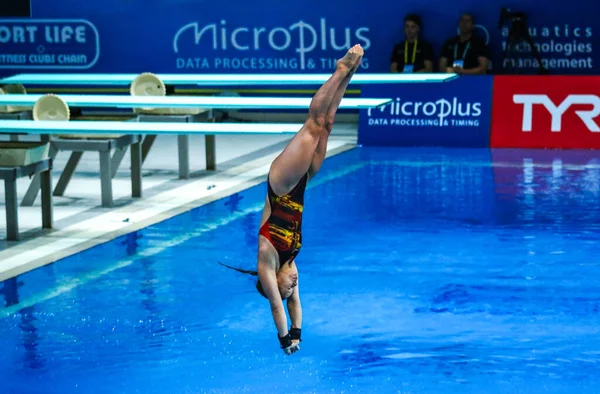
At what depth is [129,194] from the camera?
1317 cm

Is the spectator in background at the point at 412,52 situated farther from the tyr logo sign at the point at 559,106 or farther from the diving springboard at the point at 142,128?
the diving springboard at the point at 142,128

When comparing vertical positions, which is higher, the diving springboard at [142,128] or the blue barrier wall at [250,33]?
the blue barrier wall at [250,33]

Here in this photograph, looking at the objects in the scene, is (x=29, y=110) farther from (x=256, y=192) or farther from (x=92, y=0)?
(x=92, y=0)

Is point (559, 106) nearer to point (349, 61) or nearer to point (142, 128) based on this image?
point (142, 128)

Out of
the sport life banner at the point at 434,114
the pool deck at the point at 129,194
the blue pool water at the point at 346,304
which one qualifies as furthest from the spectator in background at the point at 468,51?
the blue pool water at the point at 346,304

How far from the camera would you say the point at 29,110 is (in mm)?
14016

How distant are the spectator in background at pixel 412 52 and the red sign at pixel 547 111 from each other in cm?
159

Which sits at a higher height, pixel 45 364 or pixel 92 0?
pixel 92 0

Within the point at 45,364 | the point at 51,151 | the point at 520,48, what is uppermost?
the point at 520,48

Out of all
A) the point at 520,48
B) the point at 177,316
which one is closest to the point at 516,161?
the point at 520,48

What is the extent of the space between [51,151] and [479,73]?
24.5 ft

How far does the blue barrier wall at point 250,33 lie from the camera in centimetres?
1806

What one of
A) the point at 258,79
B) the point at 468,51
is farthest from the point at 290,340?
the point at 468,51

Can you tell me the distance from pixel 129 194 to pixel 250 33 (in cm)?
671
